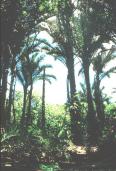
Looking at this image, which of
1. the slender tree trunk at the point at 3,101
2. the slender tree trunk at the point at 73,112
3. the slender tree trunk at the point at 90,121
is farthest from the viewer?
the slender tree trunk at the point at 73,112

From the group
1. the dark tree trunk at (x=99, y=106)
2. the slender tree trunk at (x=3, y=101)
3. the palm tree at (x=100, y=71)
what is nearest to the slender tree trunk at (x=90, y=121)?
the dark tree trunk at (x=99, y=106)

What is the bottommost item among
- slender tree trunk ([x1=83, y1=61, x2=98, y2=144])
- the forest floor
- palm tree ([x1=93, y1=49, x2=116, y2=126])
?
the forest floor

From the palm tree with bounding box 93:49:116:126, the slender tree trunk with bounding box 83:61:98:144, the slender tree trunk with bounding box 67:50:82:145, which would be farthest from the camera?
the palm tree with bounding box 93:49:116:126

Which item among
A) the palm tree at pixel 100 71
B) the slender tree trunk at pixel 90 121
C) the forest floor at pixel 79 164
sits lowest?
the forest floor at pixel 79 164

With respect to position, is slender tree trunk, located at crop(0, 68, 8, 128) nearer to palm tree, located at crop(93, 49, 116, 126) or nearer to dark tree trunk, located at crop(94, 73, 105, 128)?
dark tree trunk, located at crop(94, 73, 105, 128)

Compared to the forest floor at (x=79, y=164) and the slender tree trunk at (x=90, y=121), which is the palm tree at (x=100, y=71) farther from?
the forest floor at (x=79, y=164)

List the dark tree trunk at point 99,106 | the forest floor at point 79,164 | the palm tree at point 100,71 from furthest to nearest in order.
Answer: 1. the palm tree at point 100,71
2. the dark tree trunk at point 99,106
3. the forest floor at point 79,164

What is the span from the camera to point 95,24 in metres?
20.0

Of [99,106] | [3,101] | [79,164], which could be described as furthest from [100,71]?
[79,164]

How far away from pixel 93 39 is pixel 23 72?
427 inches

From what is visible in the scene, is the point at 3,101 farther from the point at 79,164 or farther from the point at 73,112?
the point at 73,112

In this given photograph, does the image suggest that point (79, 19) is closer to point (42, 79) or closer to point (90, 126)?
point (90, 126)

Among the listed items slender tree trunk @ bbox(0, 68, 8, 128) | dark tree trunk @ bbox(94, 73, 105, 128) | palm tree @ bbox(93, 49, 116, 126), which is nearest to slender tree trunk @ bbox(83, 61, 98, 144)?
dark tree trunk @ bbox(94, 73, 105, 128)

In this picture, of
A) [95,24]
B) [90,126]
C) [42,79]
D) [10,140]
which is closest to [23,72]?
[42,79]
